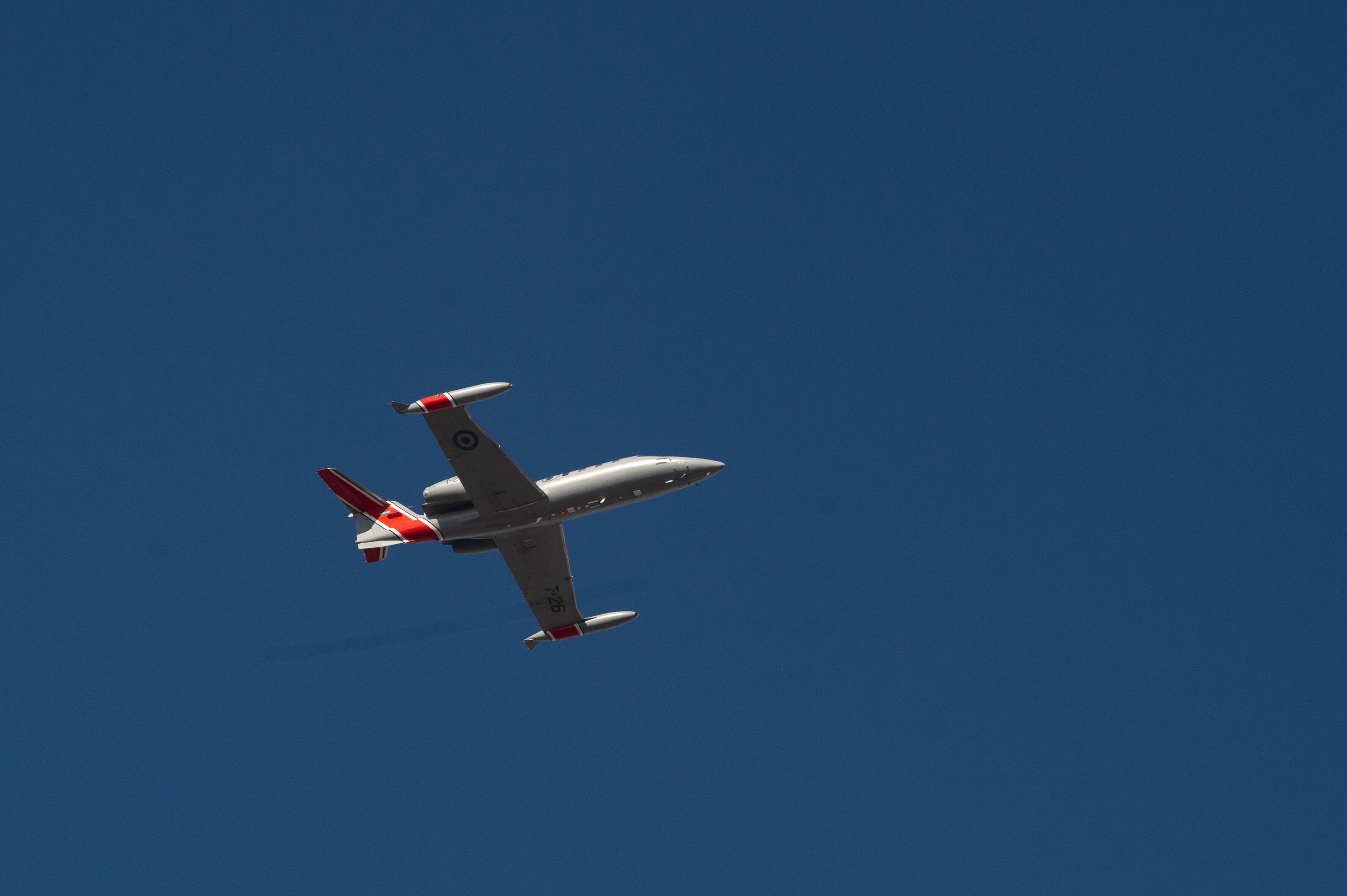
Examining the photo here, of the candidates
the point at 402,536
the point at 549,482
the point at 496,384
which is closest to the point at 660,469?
the point at 549,482

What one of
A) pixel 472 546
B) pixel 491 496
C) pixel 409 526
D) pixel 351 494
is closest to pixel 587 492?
pixel 491 496

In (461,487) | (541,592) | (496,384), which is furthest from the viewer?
(541,592)

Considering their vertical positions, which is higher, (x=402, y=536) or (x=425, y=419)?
(x=425, y=419)

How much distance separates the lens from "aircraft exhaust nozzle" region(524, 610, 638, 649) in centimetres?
6556

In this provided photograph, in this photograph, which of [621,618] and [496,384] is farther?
[621,618]

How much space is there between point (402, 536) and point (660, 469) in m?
12.8

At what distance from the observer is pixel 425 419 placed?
5431 cm

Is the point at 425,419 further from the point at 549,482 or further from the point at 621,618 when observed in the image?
the point at 621,618

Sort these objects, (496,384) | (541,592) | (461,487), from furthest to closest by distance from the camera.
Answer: (541,592)
(461,487)
(496,384)

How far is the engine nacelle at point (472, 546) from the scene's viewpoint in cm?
5988

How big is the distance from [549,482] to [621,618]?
11.6 m

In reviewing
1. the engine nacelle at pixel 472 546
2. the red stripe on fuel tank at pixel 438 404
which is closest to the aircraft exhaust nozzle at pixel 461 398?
the red stripe on fuel tank at pixel 438 404

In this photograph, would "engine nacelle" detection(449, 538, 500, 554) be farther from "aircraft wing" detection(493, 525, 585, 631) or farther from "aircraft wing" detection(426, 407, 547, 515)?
"aircraft wing" detection(426, 407, 547, 515)

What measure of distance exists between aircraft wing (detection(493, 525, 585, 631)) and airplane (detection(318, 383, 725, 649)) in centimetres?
6
